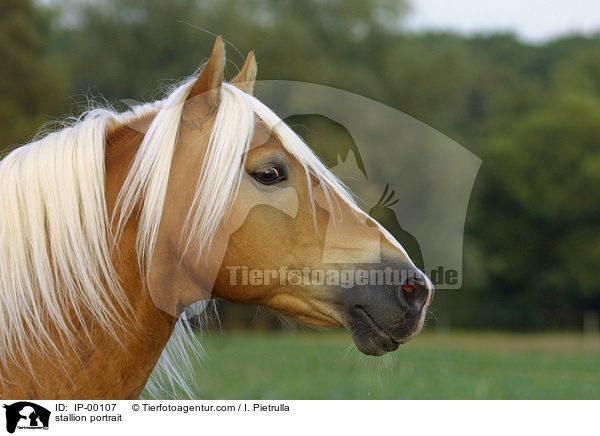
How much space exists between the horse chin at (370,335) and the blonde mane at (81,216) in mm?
468

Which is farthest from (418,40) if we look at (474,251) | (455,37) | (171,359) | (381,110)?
(171,359)

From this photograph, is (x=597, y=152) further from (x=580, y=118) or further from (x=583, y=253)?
(x=583, y=253)

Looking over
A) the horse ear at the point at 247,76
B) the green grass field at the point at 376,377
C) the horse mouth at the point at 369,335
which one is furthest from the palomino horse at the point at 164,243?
the green grass field at the point at 376,377

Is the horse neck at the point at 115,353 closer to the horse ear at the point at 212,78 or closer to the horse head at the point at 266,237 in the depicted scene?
the horse head at the point at 266,237

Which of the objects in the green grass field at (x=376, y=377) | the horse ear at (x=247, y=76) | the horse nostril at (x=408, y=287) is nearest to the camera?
the horse nostril at (x=408, y=287)

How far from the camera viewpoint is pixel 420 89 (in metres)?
28.9

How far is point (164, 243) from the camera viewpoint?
2.23 meters

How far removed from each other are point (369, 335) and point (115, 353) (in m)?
0.92

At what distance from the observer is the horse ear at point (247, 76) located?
8.68 feet

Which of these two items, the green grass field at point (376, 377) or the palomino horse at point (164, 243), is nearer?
the palomino horse at point (164, 243)

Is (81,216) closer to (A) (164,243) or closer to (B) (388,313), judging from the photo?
(A) (164,243)

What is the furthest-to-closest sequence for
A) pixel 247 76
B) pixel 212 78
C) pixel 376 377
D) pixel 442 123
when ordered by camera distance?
pixel 442 123 < pixel 376 377 < pixel 247 76 < pixel 212 78

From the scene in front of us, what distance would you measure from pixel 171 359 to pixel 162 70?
20.6m

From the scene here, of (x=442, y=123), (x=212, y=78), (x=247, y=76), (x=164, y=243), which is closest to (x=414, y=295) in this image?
(x=164, y=243)
